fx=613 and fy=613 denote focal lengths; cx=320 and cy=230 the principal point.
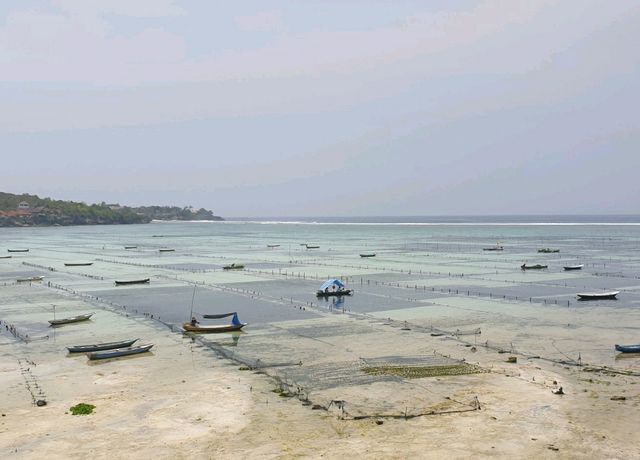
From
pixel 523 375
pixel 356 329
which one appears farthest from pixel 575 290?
pixel 523 375

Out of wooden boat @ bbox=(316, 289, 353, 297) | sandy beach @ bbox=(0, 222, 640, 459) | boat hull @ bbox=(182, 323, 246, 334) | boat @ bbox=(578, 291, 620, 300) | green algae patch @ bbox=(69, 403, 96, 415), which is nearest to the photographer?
sandy beach @ bbox=(0, 222, 640, 459)

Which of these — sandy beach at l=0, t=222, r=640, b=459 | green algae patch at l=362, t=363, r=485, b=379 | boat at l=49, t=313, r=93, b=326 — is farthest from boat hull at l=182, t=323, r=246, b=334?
green algae patch at l=362, t=363, r=485, b=379

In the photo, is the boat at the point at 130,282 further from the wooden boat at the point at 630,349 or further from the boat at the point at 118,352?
the wooden boat at the point at 630,349

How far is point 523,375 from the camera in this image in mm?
35969

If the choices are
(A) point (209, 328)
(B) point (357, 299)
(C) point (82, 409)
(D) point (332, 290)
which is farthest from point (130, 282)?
(C) point (82, 409)

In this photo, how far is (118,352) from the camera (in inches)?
1647

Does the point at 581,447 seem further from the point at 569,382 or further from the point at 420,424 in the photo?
the point at 569,382

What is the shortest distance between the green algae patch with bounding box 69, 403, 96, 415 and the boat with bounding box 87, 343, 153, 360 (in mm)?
10523

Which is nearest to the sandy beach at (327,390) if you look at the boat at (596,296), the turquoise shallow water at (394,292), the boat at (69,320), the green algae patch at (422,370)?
the green algae patch at (422,370)

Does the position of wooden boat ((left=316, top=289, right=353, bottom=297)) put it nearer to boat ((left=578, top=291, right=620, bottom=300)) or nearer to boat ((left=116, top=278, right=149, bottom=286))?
boat ((left=578, top=291, right=620, bottom=300))

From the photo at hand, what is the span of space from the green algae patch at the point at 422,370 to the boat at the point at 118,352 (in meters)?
15.8

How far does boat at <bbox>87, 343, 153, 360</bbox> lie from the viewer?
135 feet

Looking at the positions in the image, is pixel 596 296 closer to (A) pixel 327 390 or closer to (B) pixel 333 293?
(B) pixel 333 293

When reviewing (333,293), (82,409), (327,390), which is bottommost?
(82,409)
